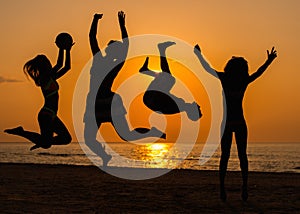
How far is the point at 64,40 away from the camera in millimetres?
9578

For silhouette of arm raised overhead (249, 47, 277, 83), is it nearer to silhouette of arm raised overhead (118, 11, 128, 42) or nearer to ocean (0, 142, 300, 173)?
silhouette of arm raised overhead (118, 11, 128, 42)

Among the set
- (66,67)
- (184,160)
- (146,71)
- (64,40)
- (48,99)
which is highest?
(64,40)

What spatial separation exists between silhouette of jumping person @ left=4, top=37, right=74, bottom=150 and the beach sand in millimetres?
1765

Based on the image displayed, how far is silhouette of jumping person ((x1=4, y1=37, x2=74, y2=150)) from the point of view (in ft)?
31.2

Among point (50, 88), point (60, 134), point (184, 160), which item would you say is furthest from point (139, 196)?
point (184, 160)

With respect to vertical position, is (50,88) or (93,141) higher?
(50,88)

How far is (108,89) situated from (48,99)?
1223 millimetres

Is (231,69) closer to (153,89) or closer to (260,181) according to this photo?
(153,89)

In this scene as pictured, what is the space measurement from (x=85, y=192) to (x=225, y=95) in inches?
190

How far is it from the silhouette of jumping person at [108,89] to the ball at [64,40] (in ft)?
1.21

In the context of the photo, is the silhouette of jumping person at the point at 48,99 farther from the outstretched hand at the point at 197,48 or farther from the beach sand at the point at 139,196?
the outstretched hand at the point at 197,48

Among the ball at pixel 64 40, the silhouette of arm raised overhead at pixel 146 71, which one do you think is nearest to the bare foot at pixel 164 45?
the silhouette of arm raised overhead at pixel 146 71

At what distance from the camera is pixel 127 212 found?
34.6 feet

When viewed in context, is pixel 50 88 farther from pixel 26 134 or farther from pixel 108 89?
pixel 108 89
